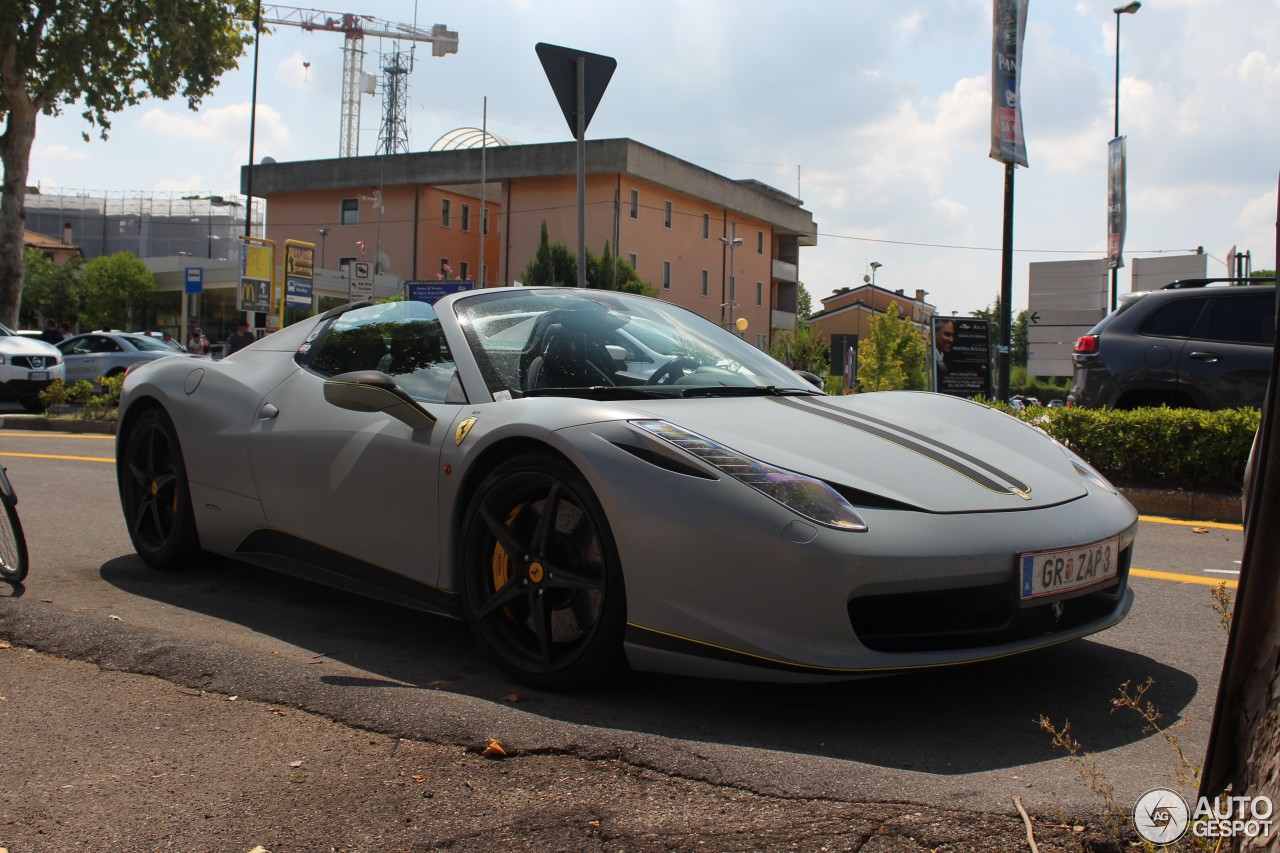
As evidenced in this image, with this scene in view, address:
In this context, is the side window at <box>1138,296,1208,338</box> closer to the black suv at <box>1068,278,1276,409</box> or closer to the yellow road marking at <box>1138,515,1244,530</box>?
the black suv at <box>1068,278,1276,409</box>

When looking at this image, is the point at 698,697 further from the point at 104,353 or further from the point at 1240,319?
the point at 104,353

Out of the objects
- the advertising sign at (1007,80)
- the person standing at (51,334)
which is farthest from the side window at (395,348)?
the person standing at (51,334)

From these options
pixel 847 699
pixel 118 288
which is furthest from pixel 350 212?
pixel 847 699

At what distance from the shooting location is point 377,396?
3.78 meters

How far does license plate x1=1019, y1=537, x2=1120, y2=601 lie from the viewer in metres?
2.99

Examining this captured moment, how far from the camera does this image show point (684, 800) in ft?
7.85

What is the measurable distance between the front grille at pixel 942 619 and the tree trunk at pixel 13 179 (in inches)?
1153

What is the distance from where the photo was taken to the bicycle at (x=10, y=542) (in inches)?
173

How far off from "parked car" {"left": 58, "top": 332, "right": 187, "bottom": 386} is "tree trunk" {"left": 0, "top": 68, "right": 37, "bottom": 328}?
409cm

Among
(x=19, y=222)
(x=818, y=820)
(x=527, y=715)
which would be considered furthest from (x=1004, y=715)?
(x=19, y=222)

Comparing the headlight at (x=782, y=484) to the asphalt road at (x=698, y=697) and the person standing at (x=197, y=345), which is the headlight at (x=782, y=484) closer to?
the asphalt road at (x=698, y=697)

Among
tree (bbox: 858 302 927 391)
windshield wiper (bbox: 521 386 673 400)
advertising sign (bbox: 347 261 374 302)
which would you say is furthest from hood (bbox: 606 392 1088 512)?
tree (bbox: 858 302 927 391)

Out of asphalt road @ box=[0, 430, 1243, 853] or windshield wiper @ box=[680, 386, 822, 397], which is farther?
windshield wiper @ box=[680, 386, 822, 397]

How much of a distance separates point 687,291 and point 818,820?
61.1 meters
